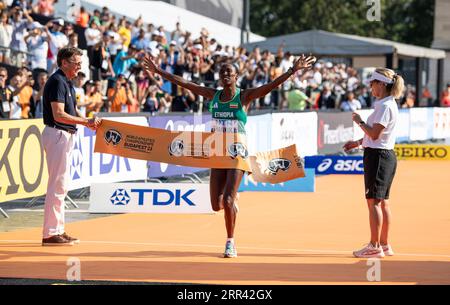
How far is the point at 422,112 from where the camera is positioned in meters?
40.8

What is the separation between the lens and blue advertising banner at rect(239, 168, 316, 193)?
21859mm

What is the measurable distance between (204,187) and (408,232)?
11.0 ft

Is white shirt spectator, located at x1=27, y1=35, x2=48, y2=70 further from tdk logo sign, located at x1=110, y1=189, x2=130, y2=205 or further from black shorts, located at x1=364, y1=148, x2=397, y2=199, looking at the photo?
black shorts, located at x1=364, y1=148, x2=397, y2=199

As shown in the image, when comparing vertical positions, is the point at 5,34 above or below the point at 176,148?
above

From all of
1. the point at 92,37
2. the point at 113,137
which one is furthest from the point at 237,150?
the point at 92,37

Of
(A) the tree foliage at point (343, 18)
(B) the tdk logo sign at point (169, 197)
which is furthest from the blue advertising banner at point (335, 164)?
(A) the tree foliage at point (343, 18)

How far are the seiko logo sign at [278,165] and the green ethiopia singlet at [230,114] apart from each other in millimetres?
3564

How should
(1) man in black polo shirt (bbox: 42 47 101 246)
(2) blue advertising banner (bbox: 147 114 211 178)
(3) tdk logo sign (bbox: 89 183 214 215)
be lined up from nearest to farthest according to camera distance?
1. (1) man in black polo shirt (bbox: 42 47 101 246)
2. (3) tdk logo sign (bbox: 89 183 214 215)
3. (2) blue advertising banner (bbox: 147 114 211 178)

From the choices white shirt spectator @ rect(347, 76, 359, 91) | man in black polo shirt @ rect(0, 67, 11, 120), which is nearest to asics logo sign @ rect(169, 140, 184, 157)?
man in black polo shirt @ rect(0, 67, 11, 120)

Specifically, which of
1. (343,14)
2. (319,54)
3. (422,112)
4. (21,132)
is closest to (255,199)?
(21,132)

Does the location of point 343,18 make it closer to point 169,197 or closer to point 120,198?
point 120,198

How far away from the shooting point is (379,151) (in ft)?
41.2

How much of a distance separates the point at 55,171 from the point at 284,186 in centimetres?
932

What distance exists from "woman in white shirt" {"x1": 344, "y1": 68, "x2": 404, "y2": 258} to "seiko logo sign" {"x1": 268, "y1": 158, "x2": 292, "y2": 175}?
3.77 m
